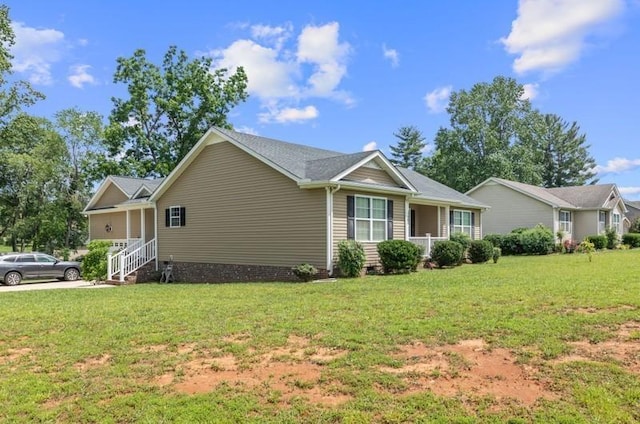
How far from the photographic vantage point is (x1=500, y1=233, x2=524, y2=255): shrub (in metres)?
29.3

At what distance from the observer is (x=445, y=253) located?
18.7 m

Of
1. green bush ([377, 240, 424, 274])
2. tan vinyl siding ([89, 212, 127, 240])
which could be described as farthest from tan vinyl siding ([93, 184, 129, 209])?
green bush ([377, 240, 424, 274])

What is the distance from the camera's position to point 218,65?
41.2 m

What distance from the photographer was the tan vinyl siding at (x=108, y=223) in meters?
26.8

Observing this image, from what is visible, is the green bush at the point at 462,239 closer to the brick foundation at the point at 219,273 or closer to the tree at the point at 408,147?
the brick foundation at the point at 219,273

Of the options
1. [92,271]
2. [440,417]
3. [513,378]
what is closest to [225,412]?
[440,417]

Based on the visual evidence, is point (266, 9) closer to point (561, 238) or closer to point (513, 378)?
point (513, 378)

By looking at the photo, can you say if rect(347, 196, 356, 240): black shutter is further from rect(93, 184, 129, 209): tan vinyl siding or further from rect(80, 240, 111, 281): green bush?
rect(93, 184, 129, 209): tan vinyl siding

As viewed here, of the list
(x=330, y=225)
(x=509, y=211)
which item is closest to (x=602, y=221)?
(x=509, y=211)

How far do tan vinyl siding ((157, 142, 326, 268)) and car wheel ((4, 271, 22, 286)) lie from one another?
609cm

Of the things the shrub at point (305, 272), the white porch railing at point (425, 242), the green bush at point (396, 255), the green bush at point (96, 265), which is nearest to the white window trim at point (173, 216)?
the green bush at point (96, 265)

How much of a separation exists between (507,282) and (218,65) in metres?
35.1

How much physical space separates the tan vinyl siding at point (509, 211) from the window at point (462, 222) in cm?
963

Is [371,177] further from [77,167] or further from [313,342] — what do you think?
[77,167]
